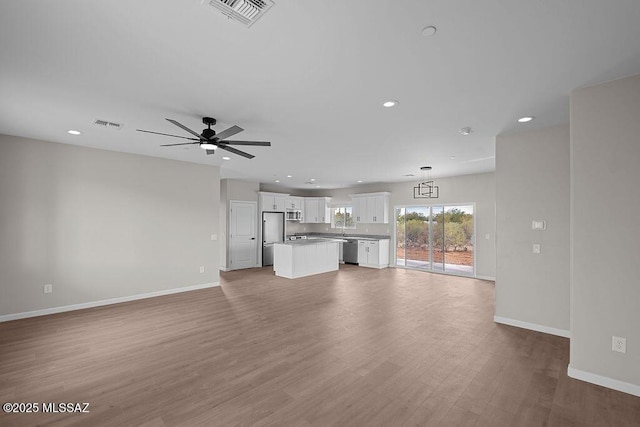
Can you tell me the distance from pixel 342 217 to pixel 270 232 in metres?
2.91

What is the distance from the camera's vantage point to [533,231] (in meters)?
3.87

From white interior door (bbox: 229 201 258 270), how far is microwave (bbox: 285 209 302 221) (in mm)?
1393

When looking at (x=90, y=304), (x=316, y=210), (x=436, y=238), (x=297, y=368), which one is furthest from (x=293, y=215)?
(x=297, y=368)

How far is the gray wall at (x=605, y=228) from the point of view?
2510 millimetres

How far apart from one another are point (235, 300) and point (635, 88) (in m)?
5.92

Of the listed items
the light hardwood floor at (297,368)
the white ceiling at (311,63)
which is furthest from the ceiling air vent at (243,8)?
Answer: the light hardwood floor at (297,368)

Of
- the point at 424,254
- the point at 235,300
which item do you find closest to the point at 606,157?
the point at 235,300

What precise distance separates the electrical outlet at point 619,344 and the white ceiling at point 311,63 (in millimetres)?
2352

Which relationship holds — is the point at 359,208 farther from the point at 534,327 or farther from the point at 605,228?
the point at 605,228

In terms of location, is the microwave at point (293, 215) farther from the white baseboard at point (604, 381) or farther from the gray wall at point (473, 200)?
the white baseboard at point (604, 381)

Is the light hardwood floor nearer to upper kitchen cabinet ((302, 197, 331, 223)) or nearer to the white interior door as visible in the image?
the white interior door

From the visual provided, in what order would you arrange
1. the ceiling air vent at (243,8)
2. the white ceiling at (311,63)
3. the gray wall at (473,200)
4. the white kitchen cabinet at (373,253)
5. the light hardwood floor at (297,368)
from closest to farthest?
the ceiling air vent at (243,8) → the white ceiling at (311,63) → the light hardwood floor at (297,368) → the gray wall at (473,200) → the white kitchen cabinet at (373,253)

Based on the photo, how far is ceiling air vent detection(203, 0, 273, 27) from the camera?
5.33 ft

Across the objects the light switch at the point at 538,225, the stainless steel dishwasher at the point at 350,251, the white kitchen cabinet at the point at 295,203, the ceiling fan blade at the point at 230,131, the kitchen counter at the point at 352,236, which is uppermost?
the ceiling fan blade at the point at 230,131
